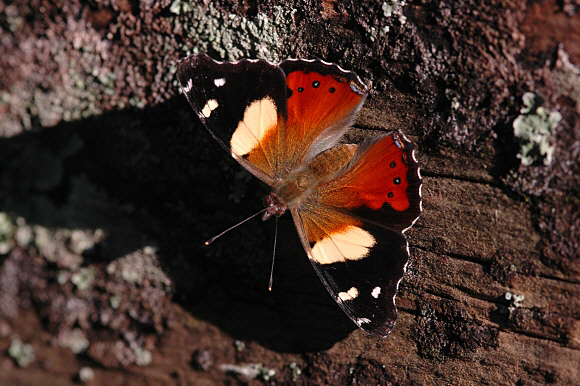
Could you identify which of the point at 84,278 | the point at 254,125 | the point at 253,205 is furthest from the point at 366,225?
the point at 84,278

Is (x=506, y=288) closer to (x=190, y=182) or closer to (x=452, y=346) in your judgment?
(x=452, y=346)

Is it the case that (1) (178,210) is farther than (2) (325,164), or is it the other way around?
(1) (178,210)

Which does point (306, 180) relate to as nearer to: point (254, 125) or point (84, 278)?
point (254, 125)

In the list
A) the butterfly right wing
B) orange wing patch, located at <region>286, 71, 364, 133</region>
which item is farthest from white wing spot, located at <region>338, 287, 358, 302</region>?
orange wing patch, located at <region>286, 71, 364, 133</region>

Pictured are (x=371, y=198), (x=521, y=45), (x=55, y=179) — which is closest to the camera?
(x=521, y=45)

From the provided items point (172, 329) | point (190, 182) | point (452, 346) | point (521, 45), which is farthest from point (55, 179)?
point (521, 45)

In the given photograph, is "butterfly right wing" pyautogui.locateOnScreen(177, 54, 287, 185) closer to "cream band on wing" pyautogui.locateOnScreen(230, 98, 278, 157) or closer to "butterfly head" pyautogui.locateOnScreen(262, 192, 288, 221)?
"cream band on wing" pyautogui.locateOnScreen(230, 98, 278, 157)
